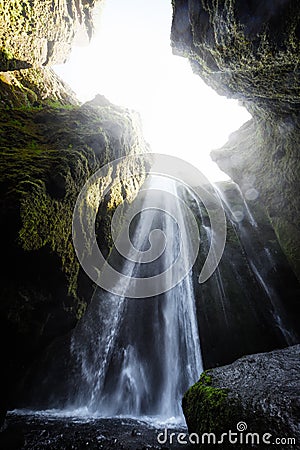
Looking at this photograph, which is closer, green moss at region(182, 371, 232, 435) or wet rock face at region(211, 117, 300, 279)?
green moss at region(182, 371, 232, 435)

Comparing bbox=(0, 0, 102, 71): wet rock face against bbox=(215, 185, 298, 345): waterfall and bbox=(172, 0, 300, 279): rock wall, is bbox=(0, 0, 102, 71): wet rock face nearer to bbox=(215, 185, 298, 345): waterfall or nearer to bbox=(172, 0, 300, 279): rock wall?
bbox=(172, 0, 300, 279): rock wall

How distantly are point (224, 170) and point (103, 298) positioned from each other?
11815 millimetres

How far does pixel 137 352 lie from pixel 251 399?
17.1ft

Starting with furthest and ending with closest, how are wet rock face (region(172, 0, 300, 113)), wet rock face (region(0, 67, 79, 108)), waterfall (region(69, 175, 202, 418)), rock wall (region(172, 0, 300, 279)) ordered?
wet rock face (region(0, 67, 79, 108))
waterfall (region(69, 175, 202, 418))
rock wall (region(172, 0, 300, 279))
wet rock face (region(172, 0, 300, 113))

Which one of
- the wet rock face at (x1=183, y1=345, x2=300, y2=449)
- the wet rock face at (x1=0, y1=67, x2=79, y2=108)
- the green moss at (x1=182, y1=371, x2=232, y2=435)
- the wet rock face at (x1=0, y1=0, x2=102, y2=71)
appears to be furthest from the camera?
the wet rock face at (x1=0, y1=67, x2=79, y2=108)

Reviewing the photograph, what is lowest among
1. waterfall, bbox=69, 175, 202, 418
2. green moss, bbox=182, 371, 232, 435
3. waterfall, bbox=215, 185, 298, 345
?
green moss, bbox=182, 371, 232, 435

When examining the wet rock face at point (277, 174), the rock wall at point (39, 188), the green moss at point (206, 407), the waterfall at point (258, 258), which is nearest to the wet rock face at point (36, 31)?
the rock wall at point (39, 188)

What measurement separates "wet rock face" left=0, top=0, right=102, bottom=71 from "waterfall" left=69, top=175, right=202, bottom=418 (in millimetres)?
7922

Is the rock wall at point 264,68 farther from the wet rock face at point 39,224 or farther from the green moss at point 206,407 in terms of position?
the green moss at point 206,407

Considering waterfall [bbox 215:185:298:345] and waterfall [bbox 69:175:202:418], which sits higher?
waterfall [bbox 215:185:298:345]

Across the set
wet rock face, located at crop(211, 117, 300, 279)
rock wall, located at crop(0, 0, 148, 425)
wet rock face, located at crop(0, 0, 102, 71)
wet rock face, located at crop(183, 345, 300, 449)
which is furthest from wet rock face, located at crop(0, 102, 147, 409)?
wet rock face, located at crop(211, 117, 300, 279)

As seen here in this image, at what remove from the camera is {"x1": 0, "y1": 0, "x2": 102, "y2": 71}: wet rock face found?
22.3ft

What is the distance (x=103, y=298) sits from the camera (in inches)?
349

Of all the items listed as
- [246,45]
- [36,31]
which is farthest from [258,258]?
[36,31]
